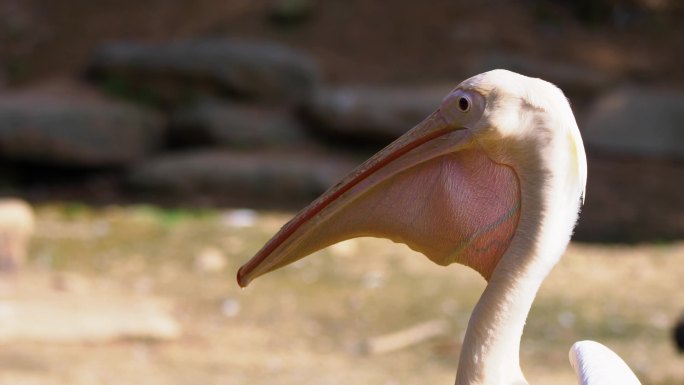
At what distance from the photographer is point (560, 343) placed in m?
4.47

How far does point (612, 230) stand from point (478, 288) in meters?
2.18

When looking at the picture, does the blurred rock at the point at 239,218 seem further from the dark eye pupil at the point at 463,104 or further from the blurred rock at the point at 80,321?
the dark eye pupil at the point at 463,104

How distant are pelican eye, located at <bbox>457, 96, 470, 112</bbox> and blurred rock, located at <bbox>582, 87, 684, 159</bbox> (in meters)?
6.83

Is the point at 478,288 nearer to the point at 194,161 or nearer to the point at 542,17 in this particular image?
the point at 194,161

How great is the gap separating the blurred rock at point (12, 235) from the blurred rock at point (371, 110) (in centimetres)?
339

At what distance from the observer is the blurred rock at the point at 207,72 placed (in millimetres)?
8797

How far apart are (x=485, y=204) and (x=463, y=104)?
0.17 metres

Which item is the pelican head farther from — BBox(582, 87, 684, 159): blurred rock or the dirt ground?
BBox(582, 87, 684, 159): blurred rock

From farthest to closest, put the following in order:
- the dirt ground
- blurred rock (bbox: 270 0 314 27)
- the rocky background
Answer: blurred rock (bbox: 270 0 314 27) < the rocky background < the dirt ground

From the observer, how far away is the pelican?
163cm

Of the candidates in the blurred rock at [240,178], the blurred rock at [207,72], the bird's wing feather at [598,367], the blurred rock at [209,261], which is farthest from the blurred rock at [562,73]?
the bird's wing feather at [598,367]

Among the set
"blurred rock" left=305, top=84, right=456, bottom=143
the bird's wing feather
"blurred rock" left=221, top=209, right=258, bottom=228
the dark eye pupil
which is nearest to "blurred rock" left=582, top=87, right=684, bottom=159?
"blurred rock" left=305, top=84, right=456, bottom=143

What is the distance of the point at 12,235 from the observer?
204 inches

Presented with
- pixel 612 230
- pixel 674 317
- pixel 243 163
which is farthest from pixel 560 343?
pixel 243 163
